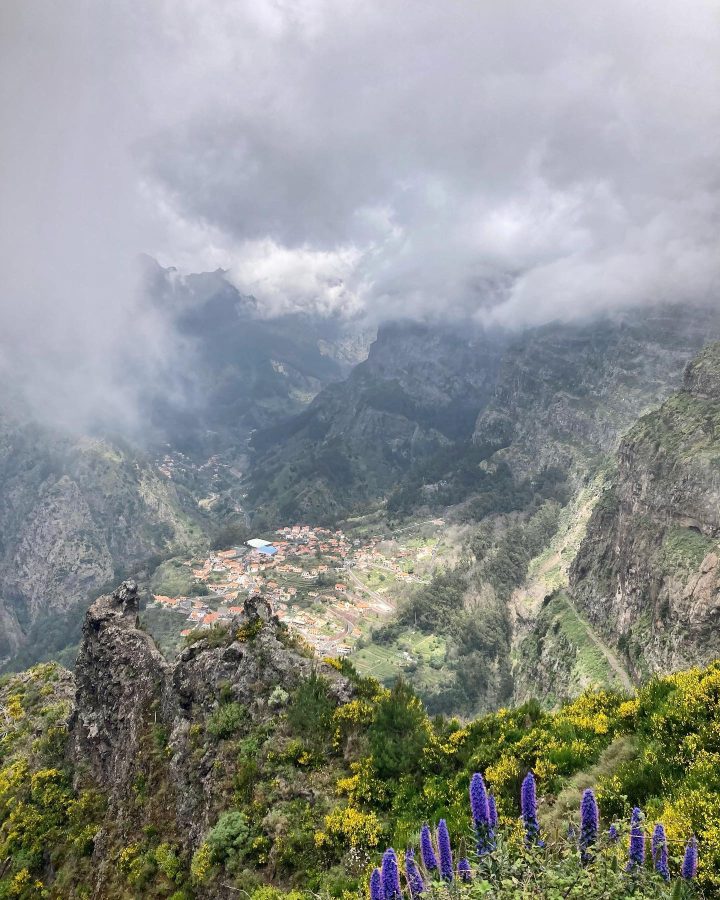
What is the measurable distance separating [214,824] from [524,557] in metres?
181

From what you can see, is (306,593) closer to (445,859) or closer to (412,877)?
(412,877)

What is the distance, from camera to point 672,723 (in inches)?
445

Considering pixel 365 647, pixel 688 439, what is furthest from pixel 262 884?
pixel 365 647

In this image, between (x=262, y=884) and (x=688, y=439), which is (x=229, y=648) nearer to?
(x=262, y=884)

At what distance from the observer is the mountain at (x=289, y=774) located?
997cm

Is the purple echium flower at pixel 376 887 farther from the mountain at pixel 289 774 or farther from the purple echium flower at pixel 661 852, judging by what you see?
the purple echium flower at pixel 661 852

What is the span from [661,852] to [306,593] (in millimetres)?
162376

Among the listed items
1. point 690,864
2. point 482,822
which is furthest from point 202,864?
point 690,864

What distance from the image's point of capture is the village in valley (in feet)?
459

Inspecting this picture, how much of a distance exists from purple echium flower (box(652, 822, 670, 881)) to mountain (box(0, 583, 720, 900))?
25 cm

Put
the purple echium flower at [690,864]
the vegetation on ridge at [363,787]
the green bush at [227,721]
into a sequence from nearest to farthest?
the purple echium flower at [690,864] < the vegetation on ridge at [363,787] < the green bush at [227,721]

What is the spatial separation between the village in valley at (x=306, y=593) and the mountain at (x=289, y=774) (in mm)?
99790

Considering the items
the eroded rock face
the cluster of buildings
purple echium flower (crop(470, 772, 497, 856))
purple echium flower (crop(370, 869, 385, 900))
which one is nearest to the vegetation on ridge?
the eroded rock face

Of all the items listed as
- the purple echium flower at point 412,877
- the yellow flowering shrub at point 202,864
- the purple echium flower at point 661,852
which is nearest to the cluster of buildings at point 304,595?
the yellow flowering shrub at point 202,864
